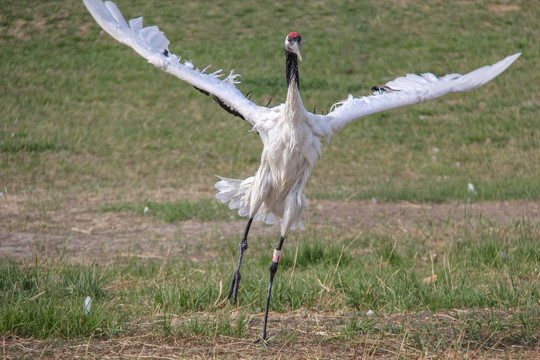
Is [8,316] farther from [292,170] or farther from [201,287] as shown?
[292,170]

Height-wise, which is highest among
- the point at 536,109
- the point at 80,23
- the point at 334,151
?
the point at 80,23

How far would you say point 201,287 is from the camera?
4.76 metres

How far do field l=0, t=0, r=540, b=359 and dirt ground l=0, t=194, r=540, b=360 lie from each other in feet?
0.08

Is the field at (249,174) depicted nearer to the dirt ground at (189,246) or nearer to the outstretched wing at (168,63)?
the dirt ground at (189,246)

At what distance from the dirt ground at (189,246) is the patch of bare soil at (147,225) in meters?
0.01

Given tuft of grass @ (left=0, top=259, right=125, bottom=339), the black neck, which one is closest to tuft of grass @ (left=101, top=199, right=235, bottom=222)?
tuft of grass @ (left=0, top=259, right=125, bottom=339)

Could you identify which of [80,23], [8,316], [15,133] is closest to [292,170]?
[8,316]

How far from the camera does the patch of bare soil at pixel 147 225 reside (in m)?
6.39

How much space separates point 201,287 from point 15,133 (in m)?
7.24

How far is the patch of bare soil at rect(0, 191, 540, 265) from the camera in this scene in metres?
6.39

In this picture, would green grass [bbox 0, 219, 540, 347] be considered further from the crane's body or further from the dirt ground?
the crane's body

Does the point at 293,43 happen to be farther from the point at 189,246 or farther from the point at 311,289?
the point at 189,246

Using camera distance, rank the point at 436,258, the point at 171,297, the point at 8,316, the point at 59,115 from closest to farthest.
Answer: the point at 8,316, the point at 171,297, the point at 436,258, the point at 59,115

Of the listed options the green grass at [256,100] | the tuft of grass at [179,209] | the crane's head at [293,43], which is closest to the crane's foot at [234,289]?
the crane's head at [293,43]
